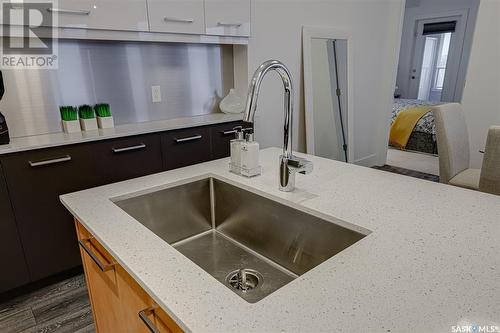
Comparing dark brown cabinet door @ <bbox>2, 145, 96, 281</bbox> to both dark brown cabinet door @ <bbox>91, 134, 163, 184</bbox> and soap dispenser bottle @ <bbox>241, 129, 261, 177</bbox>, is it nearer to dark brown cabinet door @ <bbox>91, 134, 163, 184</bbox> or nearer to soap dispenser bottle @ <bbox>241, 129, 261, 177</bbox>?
dark brown cabinet door @ <bbox>91, 134, 163, 184</bbox>

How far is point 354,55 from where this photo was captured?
3.72m

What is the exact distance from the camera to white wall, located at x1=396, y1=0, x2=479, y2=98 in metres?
6.33

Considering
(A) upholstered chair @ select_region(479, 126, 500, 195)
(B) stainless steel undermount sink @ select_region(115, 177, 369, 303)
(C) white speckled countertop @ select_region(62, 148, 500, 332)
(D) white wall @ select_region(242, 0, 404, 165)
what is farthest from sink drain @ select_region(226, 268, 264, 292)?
(D) white wall @ select_region(242, 0, 404, 165)

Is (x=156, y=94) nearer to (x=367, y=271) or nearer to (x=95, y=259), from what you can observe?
(x=95, y=259)

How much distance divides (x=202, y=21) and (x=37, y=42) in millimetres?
1059

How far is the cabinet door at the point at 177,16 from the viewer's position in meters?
2.11

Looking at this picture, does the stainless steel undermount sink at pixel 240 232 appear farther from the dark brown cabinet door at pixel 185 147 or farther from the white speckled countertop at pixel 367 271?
the dark brown cabinet door at pixel 185 147

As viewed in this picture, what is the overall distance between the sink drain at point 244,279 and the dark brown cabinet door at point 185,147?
140 centimetres

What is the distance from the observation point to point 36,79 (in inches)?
82.3

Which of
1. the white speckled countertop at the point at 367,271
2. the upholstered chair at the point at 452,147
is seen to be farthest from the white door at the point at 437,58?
the white speckled countertop at the point at 367,271

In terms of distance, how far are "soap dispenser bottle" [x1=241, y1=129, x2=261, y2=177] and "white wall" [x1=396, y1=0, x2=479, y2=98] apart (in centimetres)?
705

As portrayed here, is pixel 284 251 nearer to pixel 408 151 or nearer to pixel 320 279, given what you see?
pixel 320 279

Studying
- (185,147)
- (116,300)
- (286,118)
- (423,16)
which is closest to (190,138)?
(185,147)

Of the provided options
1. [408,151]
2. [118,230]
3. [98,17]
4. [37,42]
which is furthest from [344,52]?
[118,230]
